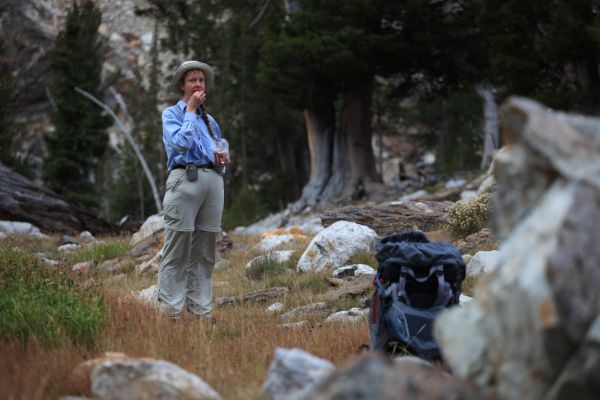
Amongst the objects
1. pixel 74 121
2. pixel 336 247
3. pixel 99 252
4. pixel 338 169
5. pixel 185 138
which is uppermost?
pixel 74 121

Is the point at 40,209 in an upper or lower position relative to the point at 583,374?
lower

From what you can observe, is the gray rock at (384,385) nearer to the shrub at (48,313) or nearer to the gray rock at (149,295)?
the shrub at (48,313)

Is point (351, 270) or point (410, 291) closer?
point (410, 291)

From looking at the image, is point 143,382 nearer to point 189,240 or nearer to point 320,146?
point 189,240

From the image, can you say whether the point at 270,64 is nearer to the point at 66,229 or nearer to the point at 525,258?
the point at 66,229

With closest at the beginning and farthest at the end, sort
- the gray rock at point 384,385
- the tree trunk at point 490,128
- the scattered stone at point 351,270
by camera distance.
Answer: the gray rock at point 384,385 < the scattered stone at point 351,270 < the tree trunk at point 490,128

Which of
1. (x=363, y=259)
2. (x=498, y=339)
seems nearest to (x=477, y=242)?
(x=363, y=259)

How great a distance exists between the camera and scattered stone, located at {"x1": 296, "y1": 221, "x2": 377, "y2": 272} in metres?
9.81

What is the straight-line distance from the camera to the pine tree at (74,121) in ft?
106

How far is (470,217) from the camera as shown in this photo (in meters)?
11.1

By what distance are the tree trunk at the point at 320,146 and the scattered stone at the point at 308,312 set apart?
724 inches

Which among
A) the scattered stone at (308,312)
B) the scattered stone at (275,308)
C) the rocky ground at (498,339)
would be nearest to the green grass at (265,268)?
the scattered stone at (275,308)

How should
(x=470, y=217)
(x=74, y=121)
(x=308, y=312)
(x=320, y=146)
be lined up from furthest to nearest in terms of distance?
(x=74, y=121) < (x=320, y=146) < (x=470, y=217) < (x=308, y=312)

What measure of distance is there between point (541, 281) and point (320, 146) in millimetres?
23858
